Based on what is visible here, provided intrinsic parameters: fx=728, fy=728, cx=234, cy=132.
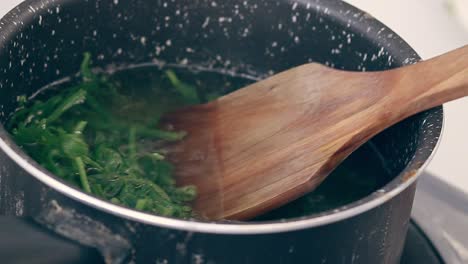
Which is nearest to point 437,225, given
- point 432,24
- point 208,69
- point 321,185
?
point 321,185

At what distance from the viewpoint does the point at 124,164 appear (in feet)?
2.57

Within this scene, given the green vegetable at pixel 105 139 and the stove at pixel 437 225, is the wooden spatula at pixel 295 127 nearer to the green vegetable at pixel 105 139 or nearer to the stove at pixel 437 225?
the green vegetable at pixel 105 139

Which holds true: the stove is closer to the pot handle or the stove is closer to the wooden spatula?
the wooden spatula

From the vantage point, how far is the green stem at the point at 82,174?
0.70m

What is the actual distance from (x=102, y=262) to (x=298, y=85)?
330 mm

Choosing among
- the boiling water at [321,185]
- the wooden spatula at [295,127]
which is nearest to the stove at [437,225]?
the boiling water at [321,185]

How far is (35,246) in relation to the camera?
521 millimetres

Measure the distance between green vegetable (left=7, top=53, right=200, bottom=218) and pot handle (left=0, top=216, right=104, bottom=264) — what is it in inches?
4.0

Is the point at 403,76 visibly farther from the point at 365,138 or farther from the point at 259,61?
the point at 259,61

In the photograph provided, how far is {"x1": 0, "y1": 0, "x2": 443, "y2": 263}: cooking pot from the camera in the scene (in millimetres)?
524

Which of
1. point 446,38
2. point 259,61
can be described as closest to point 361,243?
point 259,61

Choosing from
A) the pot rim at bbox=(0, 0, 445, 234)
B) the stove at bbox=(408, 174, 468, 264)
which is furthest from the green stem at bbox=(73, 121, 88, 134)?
the stove at bbox=(408, 174, 468, 264)

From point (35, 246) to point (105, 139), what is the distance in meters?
0.33

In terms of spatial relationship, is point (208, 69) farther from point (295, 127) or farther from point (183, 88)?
point (295, 127)
